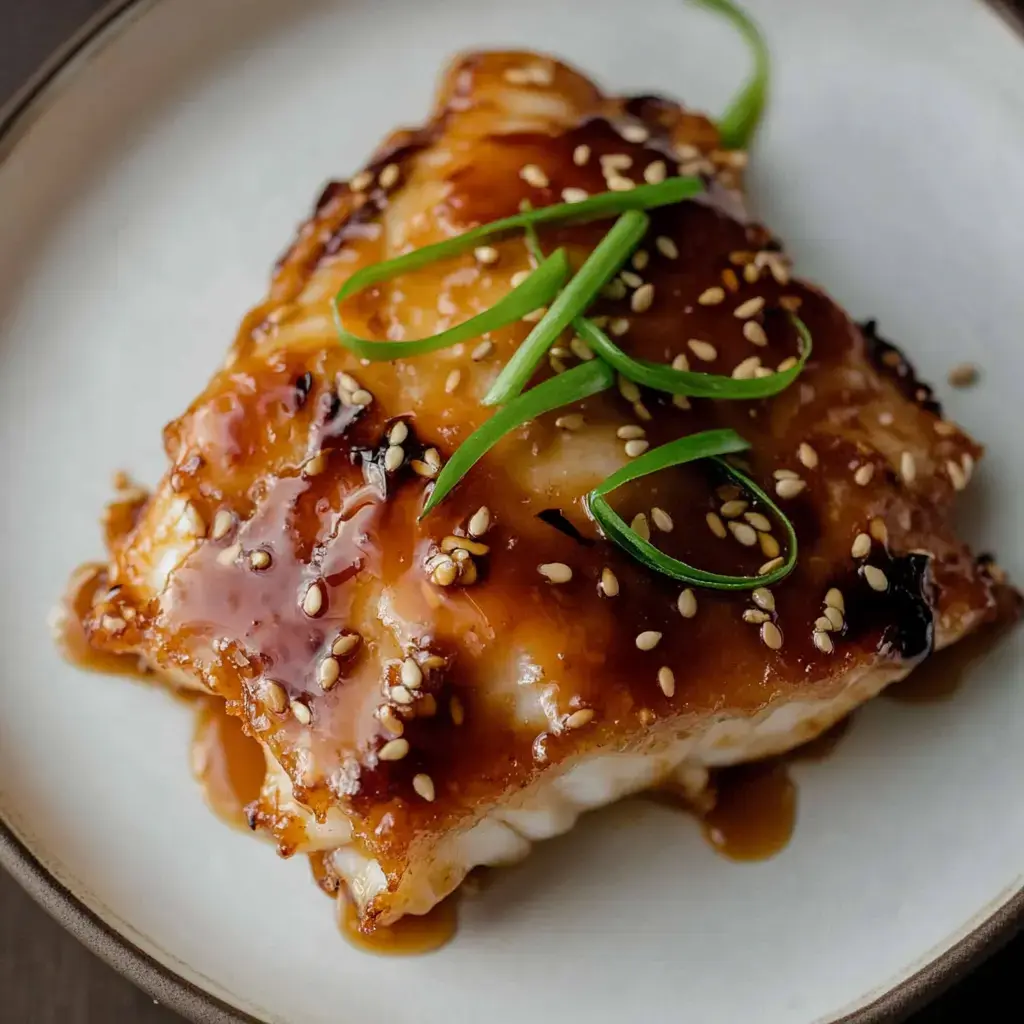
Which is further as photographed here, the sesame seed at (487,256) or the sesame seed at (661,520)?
the sesame seed at (487,256)

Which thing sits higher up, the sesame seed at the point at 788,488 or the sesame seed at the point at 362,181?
the sesame seed at the point at 362,181

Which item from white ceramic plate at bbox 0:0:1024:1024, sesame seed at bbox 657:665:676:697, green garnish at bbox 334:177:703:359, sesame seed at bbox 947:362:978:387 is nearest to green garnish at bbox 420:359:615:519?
green garnish at bbox 334:177:703:359

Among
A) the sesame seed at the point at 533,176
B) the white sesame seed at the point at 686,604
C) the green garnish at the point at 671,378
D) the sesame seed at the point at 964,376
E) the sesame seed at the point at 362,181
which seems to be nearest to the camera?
the white sesame seed at the point at 686,604

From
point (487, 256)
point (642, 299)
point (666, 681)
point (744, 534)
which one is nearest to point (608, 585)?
point (666, 681)

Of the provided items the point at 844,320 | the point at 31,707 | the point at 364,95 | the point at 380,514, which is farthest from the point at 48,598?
the point at 844,320

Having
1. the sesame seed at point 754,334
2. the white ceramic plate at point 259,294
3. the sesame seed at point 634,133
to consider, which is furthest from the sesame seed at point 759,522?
the sesame seed at point 634,133

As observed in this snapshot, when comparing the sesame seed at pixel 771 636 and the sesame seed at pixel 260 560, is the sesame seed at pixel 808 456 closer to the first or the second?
the sesame seed at pixel 771 636

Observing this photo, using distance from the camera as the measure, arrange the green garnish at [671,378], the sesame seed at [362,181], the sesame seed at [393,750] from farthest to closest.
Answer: the sesame seed at [362,181] → the green garnish at [671,378] → the sesame seed at [393,750]
